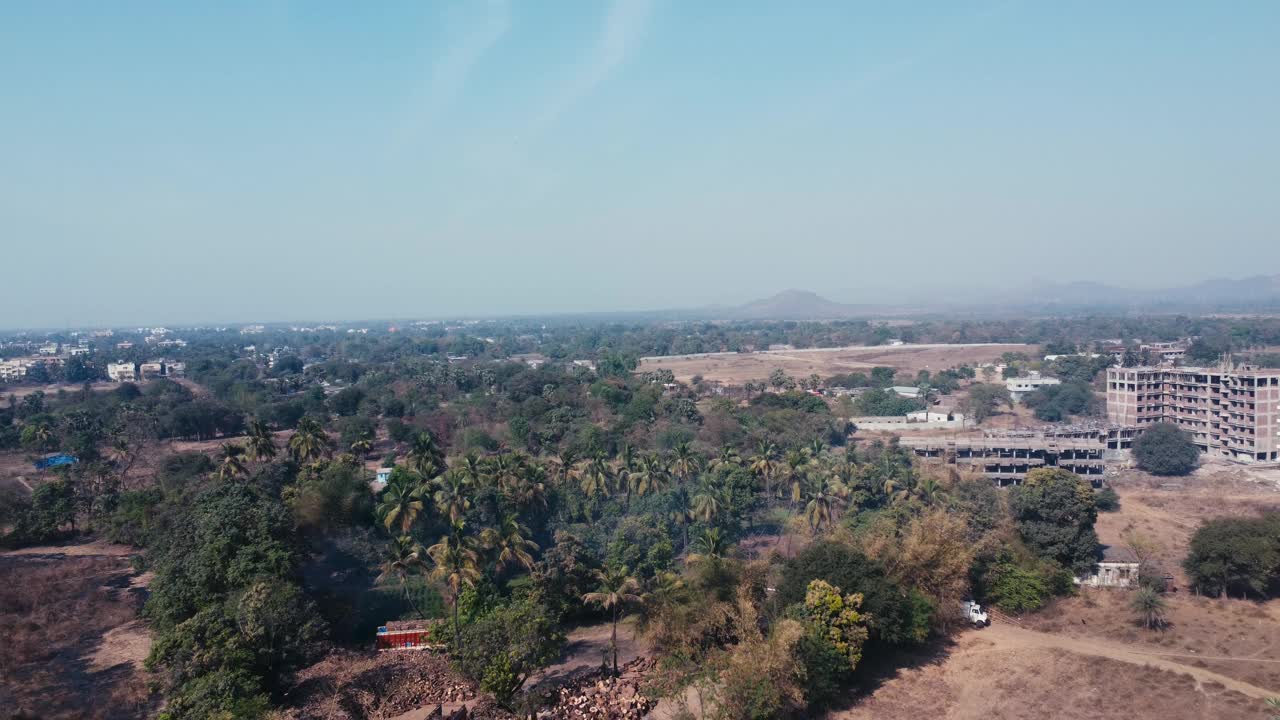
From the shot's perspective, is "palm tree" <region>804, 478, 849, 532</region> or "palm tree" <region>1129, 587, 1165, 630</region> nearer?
"palm tree" <region>1129, 587, 1165, 630</region>

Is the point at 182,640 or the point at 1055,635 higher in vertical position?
the point at 182,640

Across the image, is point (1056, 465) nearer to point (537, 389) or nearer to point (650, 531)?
point (650, 531)

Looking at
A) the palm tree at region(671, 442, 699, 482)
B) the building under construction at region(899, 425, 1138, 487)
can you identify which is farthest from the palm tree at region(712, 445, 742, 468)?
the building under construction at region(899, 425, 1138, 487)

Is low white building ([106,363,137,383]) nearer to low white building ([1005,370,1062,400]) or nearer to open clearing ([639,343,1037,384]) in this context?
open clearing ([639,343,1037,384])

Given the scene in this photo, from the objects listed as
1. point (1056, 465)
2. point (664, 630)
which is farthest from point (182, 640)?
point (1056, 465)

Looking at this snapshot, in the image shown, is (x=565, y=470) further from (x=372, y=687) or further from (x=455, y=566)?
(x=372, y=687)

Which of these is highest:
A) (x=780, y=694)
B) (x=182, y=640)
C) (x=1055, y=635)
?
(x=182, y=640)

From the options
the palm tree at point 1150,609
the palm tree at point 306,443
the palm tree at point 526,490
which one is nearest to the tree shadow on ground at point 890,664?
the palm tree at point 1150,609
